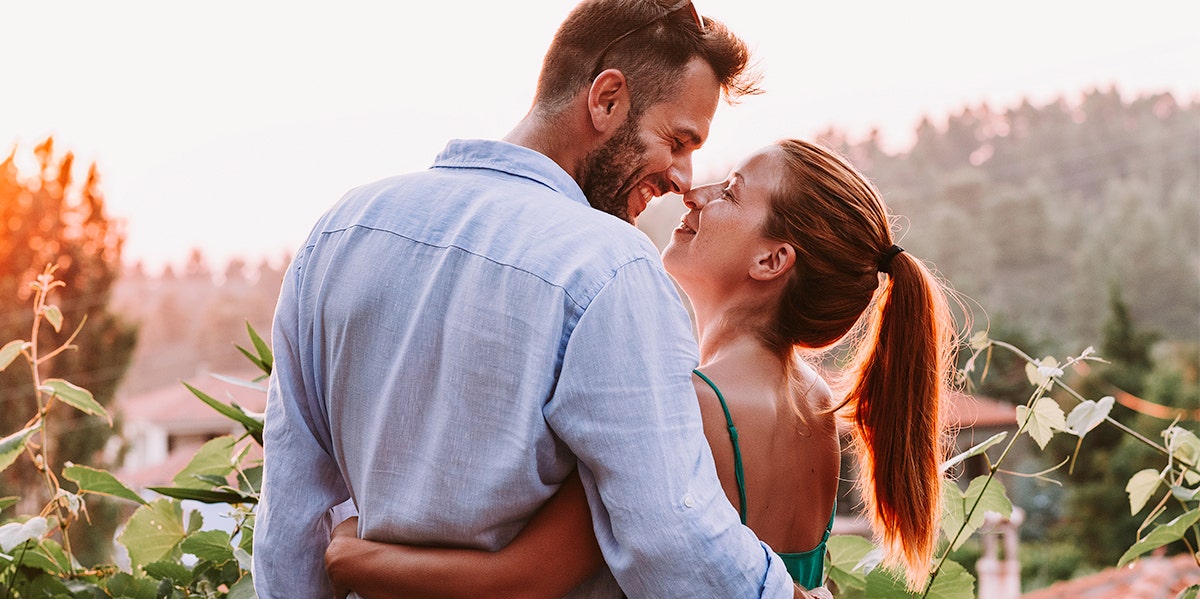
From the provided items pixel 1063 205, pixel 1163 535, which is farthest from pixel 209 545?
pixel 1063 205

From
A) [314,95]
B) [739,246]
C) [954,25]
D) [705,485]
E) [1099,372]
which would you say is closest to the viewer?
[705,485]

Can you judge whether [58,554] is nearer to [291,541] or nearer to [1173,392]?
[291,541]

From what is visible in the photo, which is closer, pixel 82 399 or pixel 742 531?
pixel 742 531

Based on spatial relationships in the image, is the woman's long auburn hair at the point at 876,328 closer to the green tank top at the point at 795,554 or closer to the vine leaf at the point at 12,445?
the green tank top at the point at 795,554

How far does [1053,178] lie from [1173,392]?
18470 millimetres

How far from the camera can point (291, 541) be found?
1.15 meters

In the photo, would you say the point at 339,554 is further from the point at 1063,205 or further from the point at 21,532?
the point at 1063,205

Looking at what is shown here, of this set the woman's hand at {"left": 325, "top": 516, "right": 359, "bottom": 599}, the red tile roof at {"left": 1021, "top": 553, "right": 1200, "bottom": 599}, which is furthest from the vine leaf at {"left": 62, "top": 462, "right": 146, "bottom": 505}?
the red tile roof at {"left": 1021, "top": 553, "right": 1200, "bottom": 599}

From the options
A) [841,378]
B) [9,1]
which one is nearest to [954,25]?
[9,1]

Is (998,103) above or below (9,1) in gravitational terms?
below

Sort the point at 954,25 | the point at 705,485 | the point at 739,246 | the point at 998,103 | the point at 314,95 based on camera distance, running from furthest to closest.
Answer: the point at 998,103
the point at 954,25
the point at 314,95
the point at 739,246
the point at 705,485

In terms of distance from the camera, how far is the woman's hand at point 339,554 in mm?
1082

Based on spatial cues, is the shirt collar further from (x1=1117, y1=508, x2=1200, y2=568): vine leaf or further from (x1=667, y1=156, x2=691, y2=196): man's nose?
(x1=1117, y1=508, x2=1200, y2=568): vine leaf

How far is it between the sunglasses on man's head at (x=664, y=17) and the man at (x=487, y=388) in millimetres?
266
